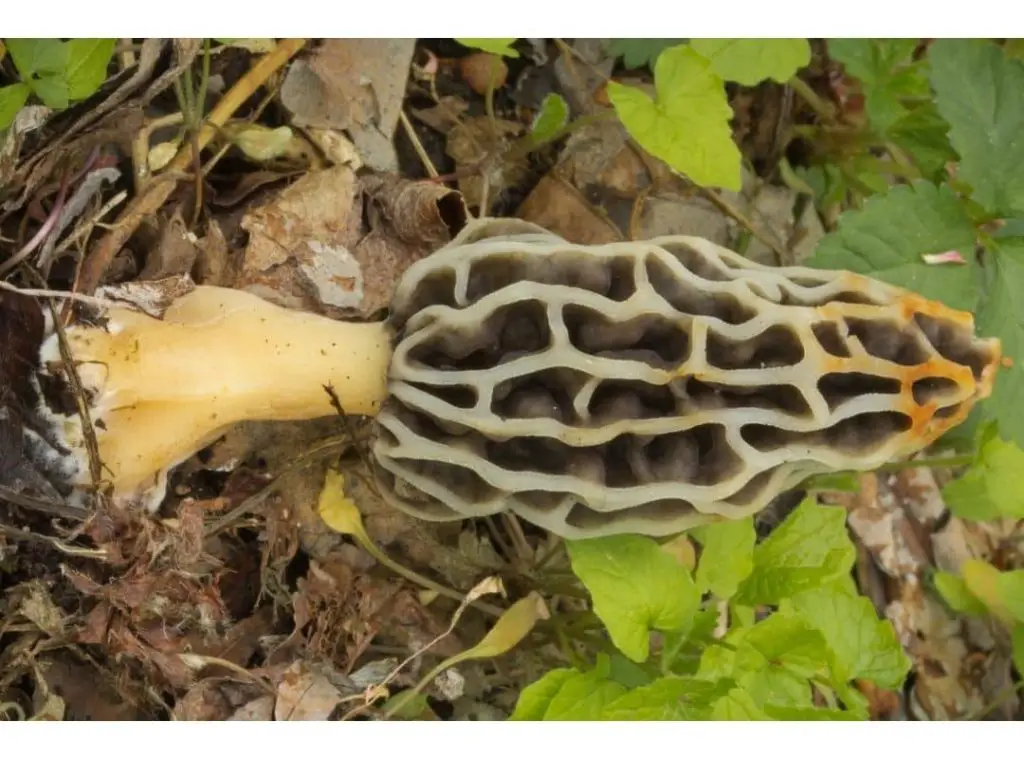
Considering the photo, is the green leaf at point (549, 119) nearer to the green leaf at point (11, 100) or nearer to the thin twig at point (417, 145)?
the thin twig at point (417, 145)

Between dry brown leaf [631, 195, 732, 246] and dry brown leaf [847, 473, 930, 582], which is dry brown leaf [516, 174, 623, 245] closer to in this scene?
dry brown leaf [631, 195, 732, 246]

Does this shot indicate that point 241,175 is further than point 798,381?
Yes

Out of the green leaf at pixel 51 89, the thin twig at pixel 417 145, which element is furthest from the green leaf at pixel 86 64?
the thin twig at pixel 417 145

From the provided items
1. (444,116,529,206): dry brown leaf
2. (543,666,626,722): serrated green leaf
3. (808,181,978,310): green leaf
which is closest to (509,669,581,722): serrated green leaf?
(543,666,626,722): serrated green leaf

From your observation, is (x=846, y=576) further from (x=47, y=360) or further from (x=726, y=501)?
(x=47, y=360)
